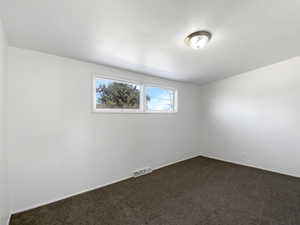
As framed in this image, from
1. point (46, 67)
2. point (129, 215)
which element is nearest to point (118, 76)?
point (46, 67)

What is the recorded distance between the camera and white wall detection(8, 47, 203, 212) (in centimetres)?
182

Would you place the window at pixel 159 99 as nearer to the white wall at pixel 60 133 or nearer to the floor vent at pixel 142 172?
the white wall at pixel 60 133

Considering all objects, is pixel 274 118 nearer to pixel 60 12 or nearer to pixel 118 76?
pixel 118 76

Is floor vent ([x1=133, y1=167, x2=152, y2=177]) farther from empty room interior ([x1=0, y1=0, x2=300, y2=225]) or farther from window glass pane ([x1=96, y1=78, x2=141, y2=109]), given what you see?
window glass pane ([x1=96, y1=78, x2=141, y2=109])

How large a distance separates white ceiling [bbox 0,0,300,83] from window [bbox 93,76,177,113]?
0.43m

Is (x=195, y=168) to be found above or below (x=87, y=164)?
below

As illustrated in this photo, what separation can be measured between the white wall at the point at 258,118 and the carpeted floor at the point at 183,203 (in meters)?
0.56

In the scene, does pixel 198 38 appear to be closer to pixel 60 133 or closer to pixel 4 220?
pixel 60 133

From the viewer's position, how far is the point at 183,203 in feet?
6.64

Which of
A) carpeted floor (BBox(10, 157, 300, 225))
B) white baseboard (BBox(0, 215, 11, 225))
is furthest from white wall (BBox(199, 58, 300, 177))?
white baseboard (BBox(0, 215, 11, 225))

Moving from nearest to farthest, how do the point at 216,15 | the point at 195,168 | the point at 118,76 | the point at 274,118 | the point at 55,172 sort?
the point at 216,15 → the point at 55,172 → the point at 118,76 → the point at 274,118 → the point at 195,168

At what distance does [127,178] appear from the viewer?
2803 mm

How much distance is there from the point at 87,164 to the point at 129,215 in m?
1.07

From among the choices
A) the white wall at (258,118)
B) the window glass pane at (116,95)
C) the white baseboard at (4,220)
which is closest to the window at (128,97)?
the window glass pane at (116,95)
